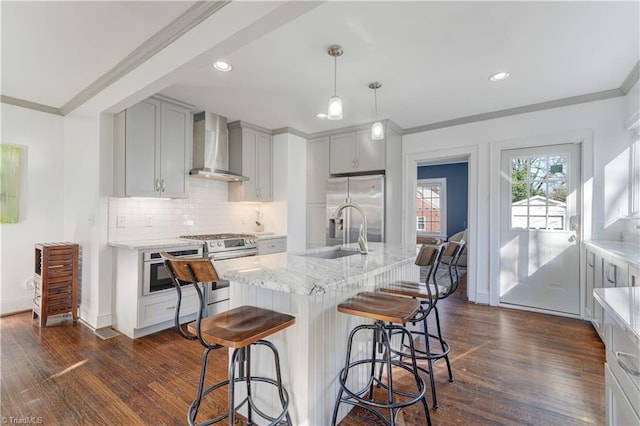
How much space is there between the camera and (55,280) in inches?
124

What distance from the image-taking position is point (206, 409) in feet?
5.87

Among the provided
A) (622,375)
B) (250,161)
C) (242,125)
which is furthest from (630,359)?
(242,125)

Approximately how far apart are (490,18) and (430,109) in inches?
67.2

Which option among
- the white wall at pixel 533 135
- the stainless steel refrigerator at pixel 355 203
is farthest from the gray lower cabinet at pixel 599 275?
the stainless steel refrigerator at pixel 355 203

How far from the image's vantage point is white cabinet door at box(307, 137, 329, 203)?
4.65 metres

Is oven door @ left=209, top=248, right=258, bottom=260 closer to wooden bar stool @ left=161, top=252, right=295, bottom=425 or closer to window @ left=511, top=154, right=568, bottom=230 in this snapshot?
wooden bar stool @ left=161, top=252, right=295, bottom=425

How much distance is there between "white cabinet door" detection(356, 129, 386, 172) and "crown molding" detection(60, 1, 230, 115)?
2.69 m

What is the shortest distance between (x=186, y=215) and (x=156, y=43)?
2178 millimetres

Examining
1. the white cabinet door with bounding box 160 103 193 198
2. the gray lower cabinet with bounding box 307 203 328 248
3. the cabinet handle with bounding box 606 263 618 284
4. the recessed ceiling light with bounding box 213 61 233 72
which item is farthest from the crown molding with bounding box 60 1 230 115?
the cabinet handle with bounding box 606 263 618 284

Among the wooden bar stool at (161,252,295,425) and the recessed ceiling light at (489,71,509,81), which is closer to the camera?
the wooden bar stool at (161,252,295,425)

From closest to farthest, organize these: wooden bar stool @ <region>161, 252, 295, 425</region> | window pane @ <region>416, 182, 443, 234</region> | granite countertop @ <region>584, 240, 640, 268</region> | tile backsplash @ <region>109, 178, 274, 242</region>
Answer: wooden bar stool @ <region>161, 252, 295, 425</region> < granite countertop @ <region>584, 240, 640, 268</region> < tile backsplash @ <region>109, 178, 274, 242</region> < window pane @ <region>416, 182, 443, 234</region>

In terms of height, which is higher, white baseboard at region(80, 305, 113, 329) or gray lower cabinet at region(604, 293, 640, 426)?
gray lower cabinet at region(604, 293, 640, 426)

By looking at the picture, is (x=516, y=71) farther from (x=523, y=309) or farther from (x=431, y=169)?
(x=431, y=169)

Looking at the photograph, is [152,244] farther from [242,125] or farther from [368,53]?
[368,53]
